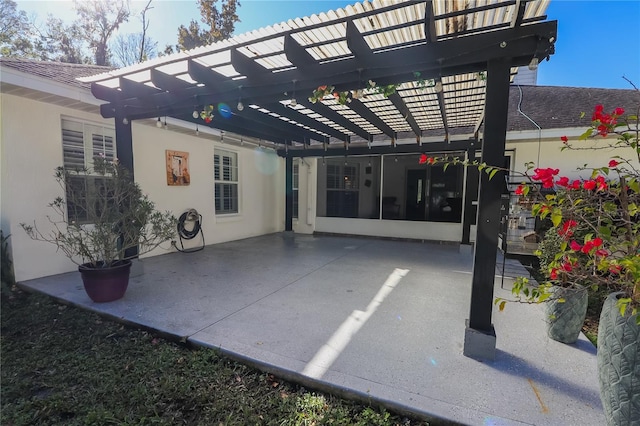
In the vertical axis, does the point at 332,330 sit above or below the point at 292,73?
below

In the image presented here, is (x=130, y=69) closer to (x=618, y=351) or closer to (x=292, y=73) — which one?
(x=292, y=73)

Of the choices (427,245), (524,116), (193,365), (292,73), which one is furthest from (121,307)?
(524,116)

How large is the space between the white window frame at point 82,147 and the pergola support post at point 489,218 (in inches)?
192

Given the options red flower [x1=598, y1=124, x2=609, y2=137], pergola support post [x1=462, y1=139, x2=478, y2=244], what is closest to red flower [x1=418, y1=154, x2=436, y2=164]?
red flower [x1=598, y1=124, x2=609, y2=137]

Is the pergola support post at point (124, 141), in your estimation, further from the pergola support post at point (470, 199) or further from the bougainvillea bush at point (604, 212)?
the pergola support post at point (470, 199)

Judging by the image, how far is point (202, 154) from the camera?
662 cm

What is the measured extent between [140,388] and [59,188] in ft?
12.1

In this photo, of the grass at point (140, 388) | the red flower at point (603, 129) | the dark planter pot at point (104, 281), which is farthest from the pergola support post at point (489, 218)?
the dark planter pot at point (104, 281)

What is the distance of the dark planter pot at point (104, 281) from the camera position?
3.26m

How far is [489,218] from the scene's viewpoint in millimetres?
2314

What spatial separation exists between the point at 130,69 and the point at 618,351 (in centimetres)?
479

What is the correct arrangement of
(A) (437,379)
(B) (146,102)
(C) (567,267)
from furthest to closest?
(B) (146,102), (A) (437,379), (C) (567,267)

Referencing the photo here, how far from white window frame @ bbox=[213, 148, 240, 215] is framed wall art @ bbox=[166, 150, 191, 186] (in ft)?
2.88

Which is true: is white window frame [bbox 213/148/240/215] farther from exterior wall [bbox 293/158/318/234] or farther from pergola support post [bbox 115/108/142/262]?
pergola support post [bbox 115/108/142/262]
